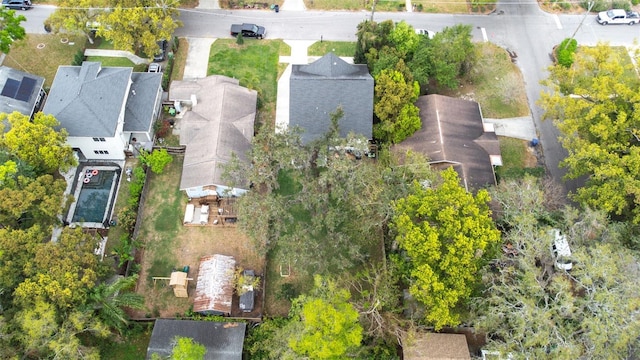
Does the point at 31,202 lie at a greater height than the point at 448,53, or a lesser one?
lesser

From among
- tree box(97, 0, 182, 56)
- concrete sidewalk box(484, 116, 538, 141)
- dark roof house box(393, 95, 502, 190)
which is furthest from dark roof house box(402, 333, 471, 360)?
tree box(97, 0, 182, 56)

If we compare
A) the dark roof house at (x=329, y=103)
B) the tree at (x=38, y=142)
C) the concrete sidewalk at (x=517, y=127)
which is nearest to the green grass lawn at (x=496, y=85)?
the concrete sidewalk at (x=517, y=127)

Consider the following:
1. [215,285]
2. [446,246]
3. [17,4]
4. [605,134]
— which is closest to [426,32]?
[605,134]

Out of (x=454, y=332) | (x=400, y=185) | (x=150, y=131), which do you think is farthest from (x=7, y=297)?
(x=454, y=332)

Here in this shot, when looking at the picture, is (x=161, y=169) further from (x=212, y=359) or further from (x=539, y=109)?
(x=539, y=109)

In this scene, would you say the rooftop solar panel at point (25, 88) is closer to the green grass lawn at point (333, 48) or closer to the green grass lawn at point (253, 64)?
the green grass lawn at point (253, 64)

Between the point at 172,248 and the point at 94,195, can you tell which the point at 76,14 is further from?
the point at 172,248

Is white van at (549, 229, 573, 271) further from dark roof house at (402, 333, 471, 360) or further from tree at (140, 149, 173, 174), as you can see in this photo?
tree at (140, 149, 173, 174)
